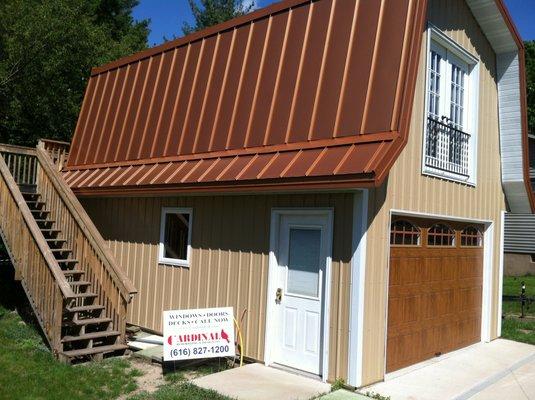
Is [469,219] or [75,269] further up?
[469,219]

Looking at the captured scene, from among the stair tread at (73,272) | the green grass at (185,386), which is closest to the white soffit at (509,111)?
the green grass at (185,386)

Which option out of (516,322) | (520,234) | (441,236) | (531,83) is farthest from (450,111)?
(531,83)

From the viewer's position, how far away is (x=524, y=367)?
8.73 metres

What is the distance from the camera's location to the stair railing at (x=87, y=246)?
878cm

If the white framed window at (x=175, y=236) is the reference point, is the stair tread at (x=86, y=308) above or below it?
below

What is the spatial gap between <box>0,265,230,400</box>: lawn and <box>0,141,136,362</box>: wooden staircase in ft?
1.17

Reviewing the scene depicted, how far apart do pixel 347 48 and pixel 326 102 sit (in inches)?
32.3

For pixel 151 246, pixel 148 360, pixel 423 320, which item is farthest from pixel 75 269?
pixel 423 320

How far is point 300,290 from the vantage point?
7891 mm

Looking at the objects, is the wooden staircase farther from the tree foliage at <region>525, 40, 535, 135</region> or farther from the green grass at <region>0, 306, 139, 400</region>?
the tree foliage at <region>525, 40, 535, 135</region>

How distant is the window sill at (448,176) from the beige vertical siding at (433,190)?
75 millimetres

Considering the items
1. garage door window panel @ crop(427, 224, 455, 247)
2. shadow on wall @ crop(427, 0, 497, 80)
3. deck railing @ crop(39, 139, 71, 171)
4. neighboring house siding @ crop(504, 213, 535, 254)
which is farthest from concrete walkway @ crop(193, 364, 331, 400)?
neighboring house siding @ crop(504, 213, 535, 254)

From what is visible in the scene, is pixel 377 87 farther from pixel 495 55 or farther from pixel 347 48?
pixel 495 55

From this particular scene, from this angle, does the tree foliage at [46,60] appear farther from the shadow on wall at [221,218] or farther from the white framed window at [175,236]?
the white framed window at [175,236]
